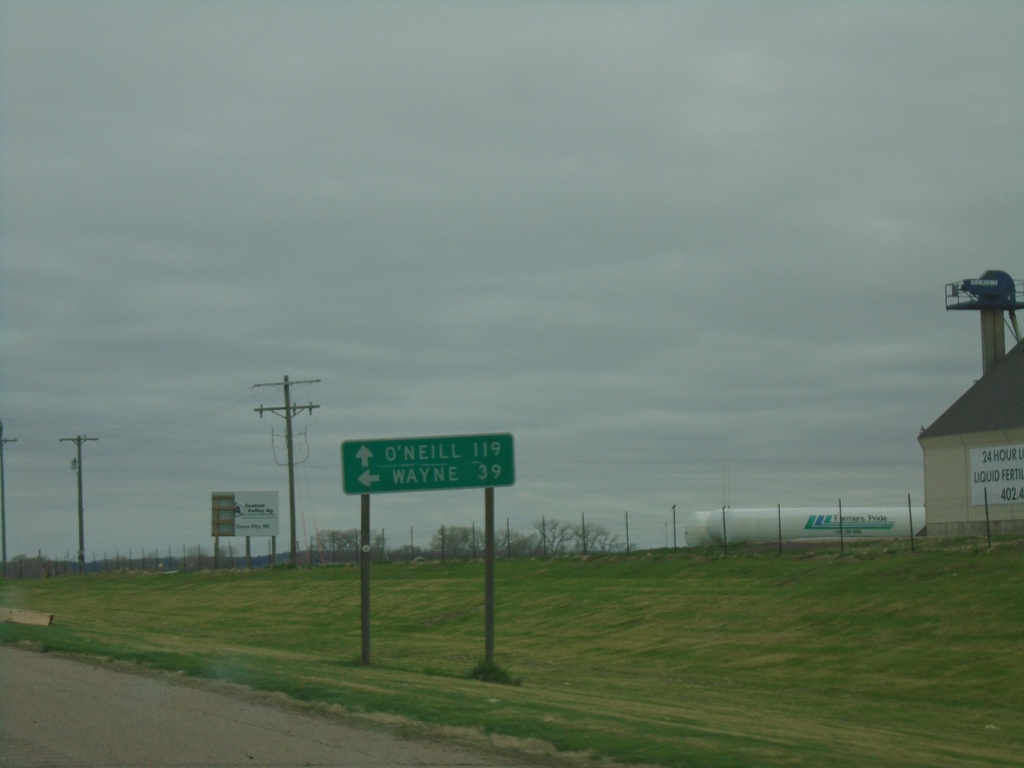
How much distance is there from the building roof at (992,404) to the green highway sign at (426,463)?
31.9m

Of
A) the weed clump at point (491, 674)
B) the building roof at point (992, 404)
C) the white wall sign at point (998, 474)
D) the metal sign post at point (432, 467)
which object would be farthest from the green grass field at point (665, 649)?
the building roof at point (992, 404)

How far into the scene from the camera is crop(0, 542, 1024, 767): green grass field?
491 inches

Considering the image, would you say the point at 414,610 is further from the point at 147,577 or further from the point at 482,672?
the point at 147,577

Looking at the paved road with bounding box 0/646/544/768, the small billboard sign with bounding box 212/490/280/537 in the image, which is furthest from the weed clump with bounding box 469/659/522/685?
the small billboard sign with bounding box 212/490/280/537

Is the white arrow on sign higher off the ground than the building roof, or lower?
lower

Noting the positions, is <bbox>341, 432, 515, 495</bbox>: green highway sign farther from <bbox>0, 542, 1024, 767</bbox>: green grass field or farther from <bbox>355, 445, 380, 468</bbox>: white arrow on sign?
<bbox>0, 542, 1024, 767</bbox>: green grass field

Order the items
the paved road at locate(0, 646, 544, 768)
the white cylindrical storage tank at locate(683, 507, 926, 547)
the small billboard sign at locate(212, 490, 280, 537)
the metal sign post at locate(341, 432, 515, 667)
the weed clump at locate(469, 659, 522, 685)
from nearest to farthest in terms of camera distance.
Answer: the paved road at locate(0, 646, 544, 768)
the weed clump at locate(469, 659, 522, 685)
the metal sign post at locate(341, 432, 515, 667)
the white cylindrical storage tank at locate(683, 507, 926, 547)
the small billboard sign at locate(212, 490, 280, 537)

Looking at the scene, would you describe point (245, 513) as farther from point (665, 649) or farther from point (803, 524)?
point (665, 649)

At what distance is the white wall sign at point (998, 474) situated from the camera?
44.1 meters

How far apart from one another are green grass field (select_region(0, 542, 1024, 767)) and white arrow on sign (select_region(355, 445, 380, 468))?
3.24 meters

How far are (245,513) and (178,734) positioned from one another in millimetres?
79005

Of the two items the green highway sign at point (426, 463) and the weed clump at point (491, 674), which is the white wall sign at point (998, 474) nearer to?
the green highway sign at point (426, 463)

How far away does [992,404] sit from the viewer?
155 ft

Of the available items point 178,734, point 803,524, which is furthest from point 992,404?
point 178,734
